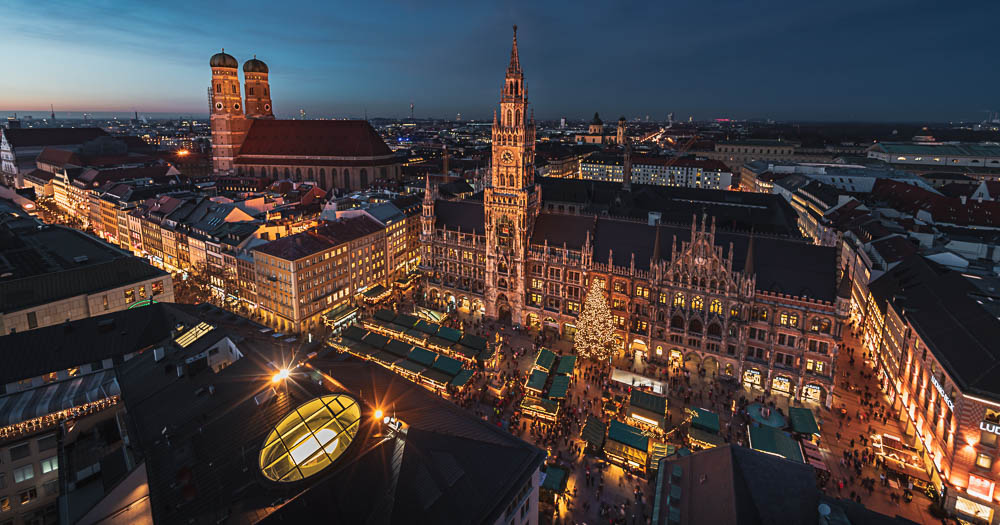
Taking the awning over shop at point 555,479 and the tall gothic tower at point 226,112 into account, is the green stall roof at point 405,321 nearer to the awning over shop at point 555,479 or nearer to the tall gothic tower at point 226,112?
the awning over shop at point 555,479

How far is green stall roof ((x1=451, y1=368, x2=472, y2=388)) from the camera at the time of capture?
54.9 meters

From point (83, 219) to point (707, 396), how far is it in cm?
15489

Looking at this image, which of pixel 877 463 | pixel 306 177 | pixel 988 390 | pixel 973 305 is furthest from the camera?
pixel 306 177

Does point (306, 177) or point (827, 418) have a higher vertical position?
point (306, 177)

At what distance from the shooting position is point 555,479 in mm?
39812

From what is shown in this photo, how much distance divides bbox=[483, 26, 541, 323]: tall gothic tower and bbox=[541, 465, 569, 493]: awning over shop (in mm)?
34236

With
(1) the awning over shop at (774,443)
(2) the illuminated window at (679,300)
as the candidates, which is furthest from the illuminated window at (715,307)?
(1) the awning over shop at (774,443)

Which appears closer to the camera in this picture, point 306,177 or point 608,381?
point 608,381

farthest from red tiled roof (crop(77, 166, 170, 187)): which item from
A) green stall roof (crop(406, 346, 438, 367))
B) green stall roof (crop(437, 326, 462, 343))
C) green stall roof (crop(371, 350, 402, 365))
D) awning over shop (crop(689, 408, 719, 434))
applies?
awning over shop (crop(689, 408, 719, 434))

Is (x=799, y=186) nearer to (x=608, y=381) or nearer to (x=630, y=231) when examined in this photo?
(x=630, y=231)

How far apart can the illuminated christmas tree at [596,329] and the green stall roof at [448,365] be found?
1534 centimetres

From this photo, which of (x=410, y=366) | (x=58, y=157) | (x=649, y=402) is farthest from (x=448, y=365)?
(x=58, y=157)

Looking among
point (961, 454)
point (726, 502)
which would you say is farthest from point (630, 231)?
point (726, 502)

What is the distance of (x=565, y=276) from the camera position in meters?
69.9
